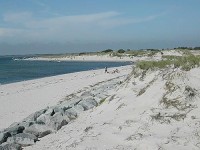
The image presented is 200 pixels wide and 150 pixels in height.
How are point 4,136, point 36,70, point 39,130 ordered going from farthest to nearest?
point 36,70, point 39,130, point 4,136

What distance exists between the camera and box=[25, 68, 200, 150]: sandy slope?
25.7 feet

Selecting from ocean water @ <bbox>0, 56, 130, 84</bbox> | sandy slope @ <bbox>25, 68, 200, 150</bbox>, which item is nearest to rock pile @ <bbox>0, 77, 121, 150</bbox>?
sandy slope @ <bbox>25, 68, 200, 150</bbox>

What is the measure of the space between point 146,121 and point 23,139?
379 cm

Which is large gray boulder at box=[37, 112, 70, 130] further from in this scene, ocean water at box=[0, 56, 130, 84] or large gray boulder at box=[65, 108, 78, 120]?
ocean water at box=[0, 56, 130, 84]

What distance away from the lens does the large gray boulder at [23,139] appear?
1022cm

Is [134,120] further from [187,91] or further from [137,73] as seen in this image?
[137,73]

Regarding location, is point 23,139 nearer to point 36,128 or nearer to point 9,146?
point 9,146

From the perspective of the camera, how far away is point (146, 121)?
8.77 metres

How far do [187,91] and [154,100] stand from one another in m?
1.02

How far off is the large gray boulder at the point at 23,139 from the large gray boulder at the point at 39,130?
0.50m

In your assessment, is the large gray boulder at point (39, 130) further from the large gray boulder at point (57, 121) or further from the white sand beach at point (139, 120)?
the large gray boulder at point (57, 121)

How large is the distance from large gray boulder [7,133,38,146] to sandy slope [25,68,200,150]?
10.5 inches

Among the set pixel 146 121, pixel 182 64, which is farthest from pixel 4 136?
pixel 182 64

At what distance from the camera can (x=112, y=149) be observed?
25.7 feet
